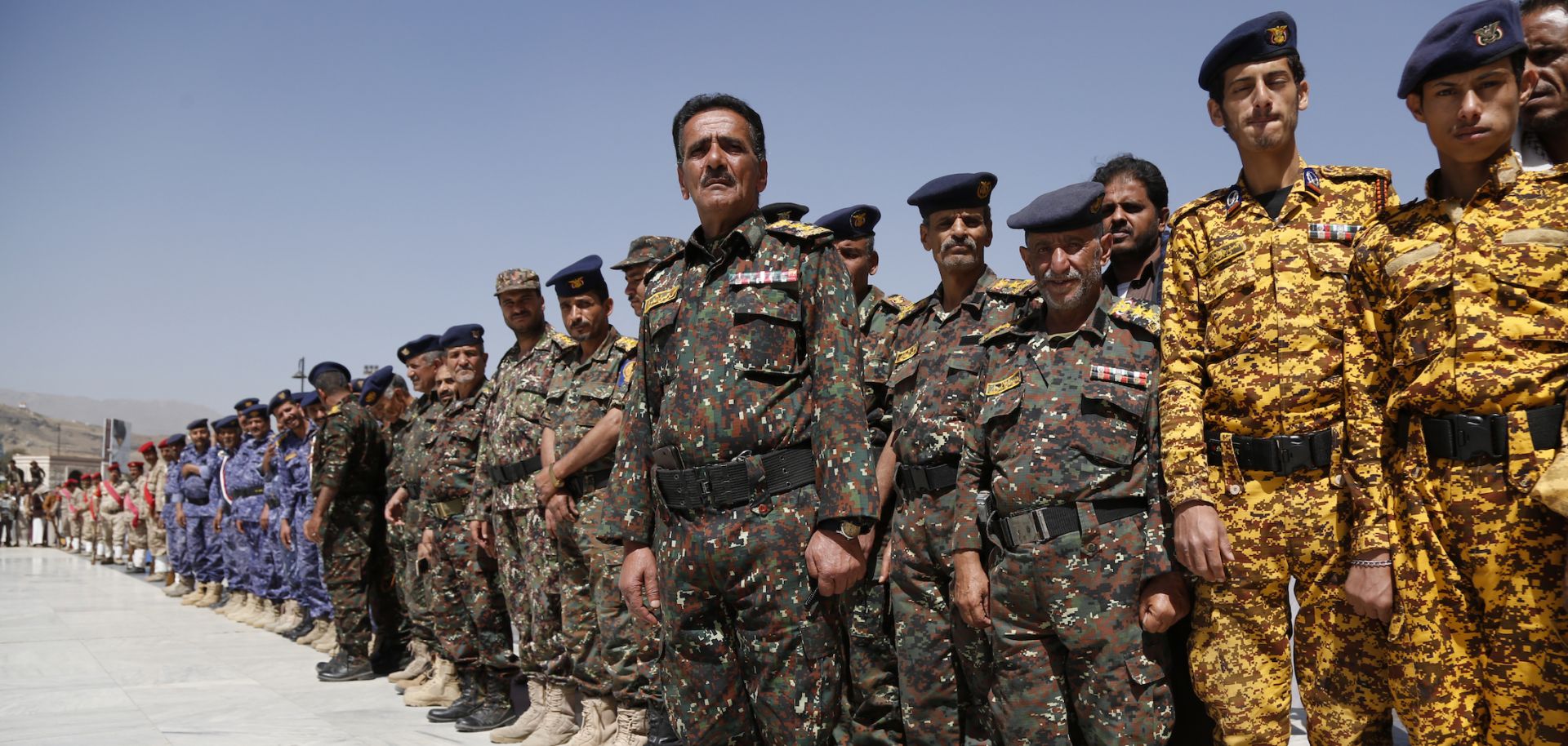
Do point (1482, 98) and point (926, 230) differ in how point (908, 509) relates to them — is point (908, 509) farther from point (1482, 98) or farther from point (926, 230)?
point (1482, 98)

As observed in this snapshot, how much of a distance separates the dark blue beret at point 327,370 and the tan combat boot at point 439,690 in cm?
343

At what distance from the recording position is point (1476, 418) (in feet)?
7.89

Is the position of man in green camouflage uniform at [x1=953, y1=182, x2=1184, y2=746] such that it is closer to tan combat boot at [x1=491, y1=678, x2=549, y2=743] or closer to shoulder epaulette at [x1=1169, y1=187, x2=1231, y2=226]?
shoulder epaulette at [x1=1169, y1=187, x2=1231, y2=226]

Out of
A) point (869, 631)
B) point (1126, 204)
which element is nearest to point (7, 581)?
point (869, 631)

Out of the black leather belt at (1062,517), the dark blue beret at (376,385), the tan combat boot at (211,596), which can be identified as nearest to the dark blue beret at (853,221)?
the black leather belt at (1062,517)

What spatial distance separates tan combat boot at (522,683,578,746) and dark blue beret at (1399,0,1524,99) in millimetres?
4686

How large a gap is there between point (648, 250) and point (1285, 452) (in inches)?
143

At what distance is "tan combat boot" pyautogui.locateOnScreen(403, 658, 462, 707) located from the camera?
22.2 ft

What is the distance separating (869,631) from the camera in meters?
4.19

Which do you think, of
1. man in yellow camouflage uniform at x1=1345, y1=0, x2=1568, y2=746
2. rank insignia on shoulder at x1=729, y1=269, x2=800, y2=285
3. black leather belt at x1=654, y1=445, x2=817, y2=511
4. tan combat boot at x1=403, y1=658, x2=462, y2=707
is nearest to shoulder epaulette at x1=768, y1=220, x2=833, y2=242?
rank insignia on shoulder at x1=729, y1=269, x2=800, y2=285

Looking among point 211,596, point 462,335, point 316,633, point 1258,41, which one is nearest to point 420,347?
point 462,335

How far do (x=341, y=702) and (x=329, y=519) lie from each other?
67.6 inches

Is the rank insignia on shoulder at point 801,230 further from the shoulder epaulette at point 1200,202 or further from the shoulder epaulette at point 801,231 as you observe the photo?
the shoulder epaulette at point 1200,202

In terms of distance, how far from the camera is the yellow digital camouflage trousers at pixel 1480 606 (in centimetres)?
231
